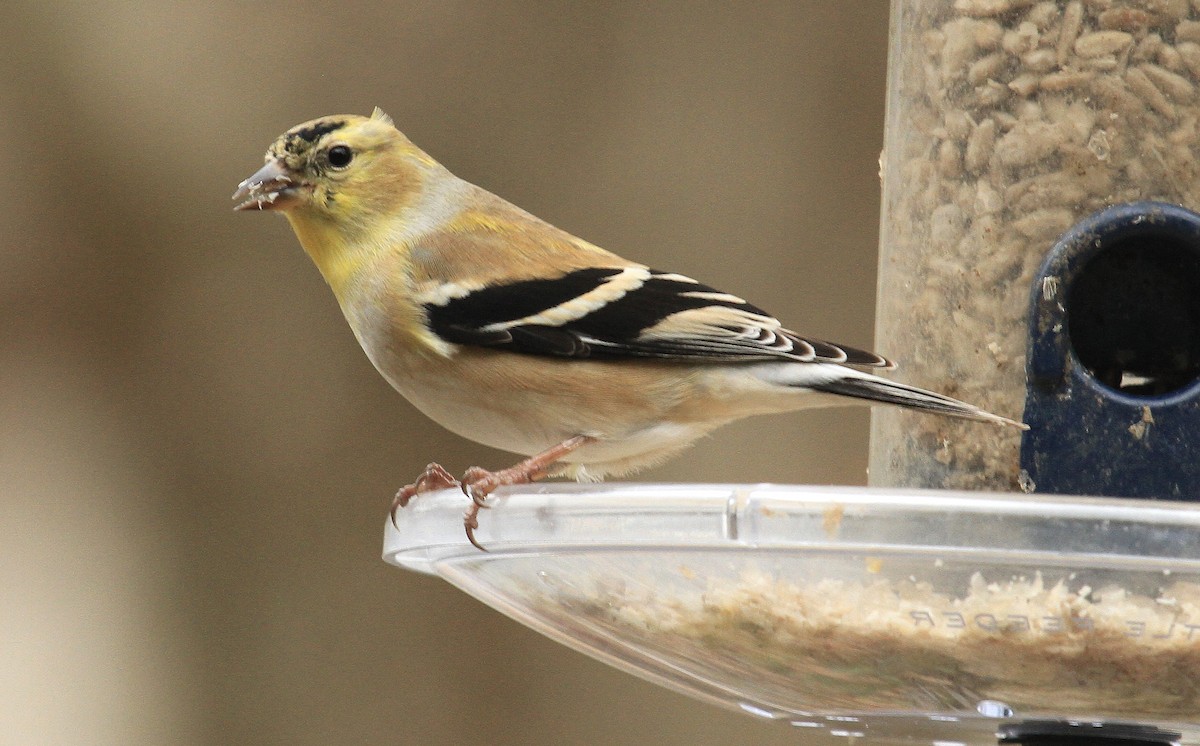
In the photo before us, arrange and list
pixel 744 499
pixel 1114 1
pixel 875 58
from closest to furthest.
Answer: pixel 744 499 → pixel 1114 1 → pixel 875 58

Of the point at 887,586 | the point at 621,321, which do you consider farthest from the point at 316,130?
the point at 887,586

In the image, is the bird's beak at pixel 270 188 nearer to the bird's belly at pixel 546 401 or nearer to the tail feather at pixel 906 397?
the bird's belly at pixel 546 401

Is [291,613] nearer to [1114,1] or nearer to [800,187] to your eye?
[800,187]

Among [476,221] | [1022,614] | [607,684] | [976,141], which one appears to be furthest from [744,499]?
[607,684]

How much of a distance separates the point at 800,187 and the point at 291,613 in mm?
2822

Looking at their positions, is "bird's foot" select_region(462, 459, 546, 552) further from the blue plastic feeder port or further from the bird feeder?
the blue plastic feeder port

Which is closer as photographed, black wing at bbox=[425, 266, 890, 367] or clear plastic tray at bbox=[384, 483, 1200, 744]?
clear plastic tray at bbox=[384, 483, 1200, 744]

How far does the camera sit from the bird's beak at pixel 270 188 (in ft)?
11.7

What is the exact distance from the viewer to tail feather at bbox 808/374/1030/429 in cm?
261

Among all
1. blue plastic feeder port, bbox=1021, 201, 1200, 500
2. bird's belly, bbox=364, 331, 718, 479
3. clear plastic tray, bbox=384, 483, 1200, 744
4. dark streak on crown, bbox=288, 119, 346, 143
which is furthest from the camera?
dark streak on crown, bbox=288, 119, 346, 143

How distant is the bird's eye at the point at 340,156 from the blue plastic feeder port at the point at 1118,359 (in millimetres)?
1726

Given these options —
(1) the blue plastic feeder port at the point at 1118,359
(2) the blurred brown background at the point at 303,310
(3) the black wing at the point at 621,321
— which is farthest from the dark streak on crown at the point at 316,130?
(2) the blurred brown background at the point at 303,310

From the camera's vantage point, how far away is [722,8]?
6902 millimetres

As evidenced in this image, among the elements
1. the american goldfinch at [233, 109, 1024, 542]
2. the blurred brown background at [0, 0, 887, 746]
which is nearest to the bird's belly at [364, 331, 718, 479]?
the american goldfinch at [233, 109, 1024, 542]
